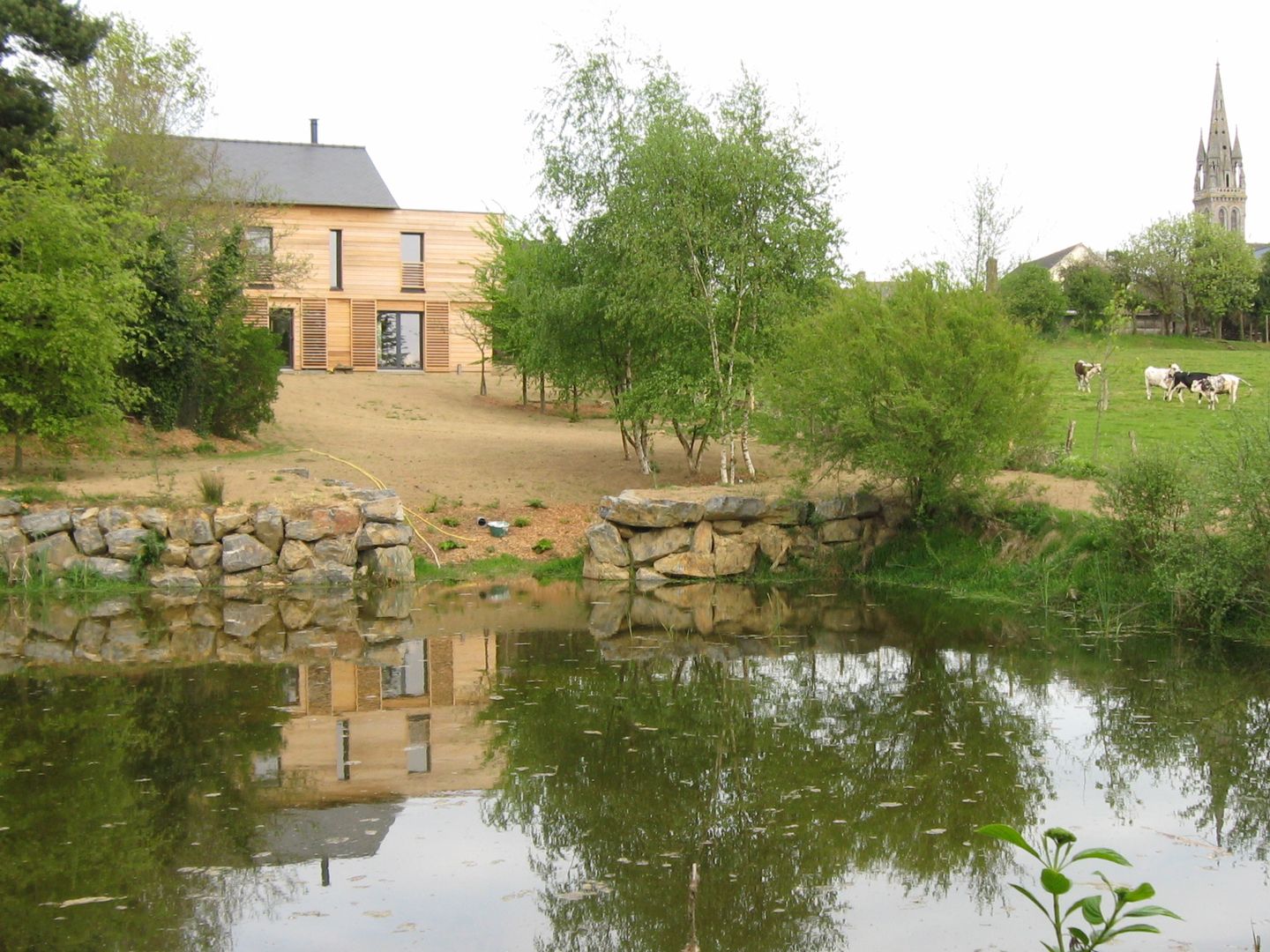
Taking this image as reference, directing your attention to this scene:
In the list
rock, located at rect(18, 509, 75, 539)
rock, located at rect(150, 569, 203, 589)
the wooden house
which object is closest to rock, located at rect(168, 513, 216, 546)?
rock, located at rect(150, 569, 203, 589)

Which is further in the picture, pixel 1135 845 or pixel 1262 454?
pixel 1262 454

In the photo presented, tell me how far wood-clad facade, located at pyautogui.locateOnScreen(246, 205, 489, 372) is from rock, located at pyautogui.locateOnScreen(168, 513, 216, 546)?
70.3 ft

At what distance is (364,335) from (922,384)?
27.3 meters

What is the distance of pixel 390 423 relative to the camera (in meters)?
28.2

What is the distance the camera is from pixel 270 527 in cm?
1711

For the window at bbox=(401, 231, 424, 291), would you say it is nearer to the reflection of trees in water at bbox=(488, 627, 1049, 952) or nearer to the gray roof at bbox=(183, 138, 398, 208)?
the gray roof at bbox=(183, 138, 398, 208)

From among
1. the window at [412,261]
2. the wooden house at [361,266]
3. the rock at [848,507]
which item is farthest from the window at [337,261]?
the rock at [848,507]

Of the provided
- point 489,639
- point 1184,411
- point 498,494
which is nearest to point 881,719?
point 489,639

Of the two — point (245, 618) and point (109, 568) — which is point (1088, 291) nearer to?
point (109, 568)

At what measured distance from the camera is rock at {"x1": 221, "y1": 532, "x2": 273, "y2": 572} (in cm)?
1683

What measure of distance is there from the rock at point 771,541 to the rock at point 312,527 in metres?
5.86

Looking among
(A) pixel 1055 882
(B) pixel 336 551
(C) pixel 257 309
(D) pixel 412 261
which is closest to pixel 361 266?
(D) pixel 412 261

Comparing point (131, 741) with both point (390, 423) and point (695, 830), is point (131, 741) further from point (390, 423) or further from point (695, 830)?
point (390, 423)

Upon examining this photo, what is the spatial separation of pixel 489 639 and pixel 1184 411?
1755 cm
